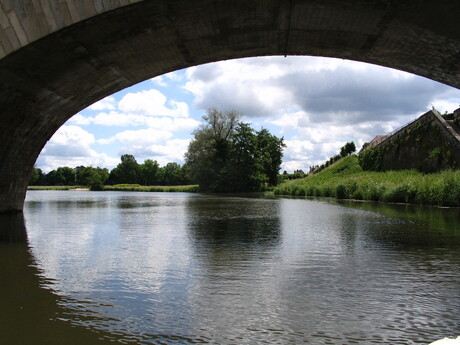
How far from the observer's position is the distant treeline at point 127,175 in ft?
444

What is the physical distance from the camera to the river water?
4.48 meters

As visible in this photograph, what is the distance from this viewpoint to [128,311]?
5.20 metres

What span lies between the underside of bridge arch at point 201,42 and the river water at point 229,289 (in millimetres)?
4194

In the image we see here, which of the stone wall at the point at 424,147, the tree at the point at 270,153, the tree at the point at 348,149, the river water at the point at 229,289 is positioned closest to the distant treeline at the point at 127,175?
the tree at the point at 270,153

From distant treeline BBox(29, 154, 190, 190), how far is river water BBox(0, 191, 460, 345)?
4778 inches

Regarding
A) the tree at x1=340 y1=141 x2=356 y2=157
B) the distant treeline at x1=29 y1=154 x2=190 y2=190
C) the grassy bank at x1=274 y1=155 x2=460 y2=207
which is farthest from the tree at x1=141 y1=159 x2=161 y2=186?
the grassy bank at x1=274 y1=155 x2=460 y2=207

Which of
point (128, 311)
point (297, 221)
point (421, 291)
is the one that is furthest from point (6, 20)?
point (297, 221)

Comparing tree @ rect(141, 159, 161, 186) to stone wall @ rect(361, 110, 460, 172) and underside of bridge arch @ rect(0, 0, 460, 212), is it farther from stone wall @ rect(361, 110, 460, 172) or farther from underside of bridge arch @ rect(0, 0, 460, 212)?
underside of bridge arch @ rect(0, 0, 460, 212)

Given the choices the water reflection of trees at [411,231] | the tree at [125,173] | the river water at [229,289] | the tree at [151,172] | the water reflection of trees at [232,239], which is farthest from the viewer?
the tree at [151,172]

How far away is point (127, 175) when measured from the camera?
443 feet

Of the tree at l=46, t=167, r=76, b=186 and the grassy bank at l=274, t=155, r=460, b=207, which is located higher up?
the tree at l=46, t=167, r=76, b=186

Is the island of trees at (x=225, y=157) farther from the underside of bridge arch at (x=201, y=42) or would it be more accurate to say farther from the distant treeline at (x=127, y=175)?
the distant treeline at (x=127, y=175)

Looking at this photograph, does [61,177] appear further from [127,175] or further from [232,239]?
[232,239]

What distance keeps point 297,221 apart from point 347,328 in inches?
474
